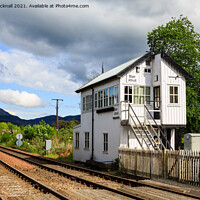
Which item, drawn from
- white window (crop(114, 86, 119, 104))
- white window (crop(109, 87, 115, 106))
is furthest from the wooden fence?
white window (crop(109, 87, 115, 106))

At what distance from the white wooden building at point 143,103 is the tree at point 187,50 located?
720 centimetres

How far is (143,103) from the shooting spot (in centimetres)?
2080

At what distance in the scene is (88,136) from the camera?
2473cm

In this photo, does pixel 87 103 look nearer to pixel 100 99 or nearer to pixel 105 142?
pixel 100 99

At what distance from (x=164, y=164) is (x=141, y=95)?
285 inches

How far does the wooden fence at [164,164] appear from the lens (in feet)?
42.2

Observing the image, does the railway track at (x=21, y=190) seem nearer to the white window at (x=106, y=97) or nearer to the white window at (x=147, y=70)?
the white window at (x=106, y=97)

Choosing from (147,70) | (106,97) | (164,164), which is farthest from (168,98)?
(164,164)

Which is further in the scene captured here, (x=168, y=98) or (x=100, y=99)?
(x=100, y=99)

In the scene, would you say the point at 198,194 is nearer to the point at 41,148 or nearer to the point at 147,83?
the point at 147,83

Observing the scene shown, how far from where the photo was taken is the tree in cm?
2781

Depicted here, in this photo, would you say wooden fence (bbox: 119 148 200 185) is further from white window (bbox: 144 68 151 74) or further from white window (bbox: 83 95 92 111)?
white window (bbox: 83 95 92 111)

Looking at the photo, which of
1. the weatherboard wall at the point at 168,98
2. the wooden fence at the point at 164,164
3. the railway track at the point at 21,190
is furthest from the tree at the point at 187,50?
the railway track at the point at 21,190

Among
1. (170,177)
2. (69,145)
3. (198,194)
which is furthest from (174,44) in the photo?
(198,194)
